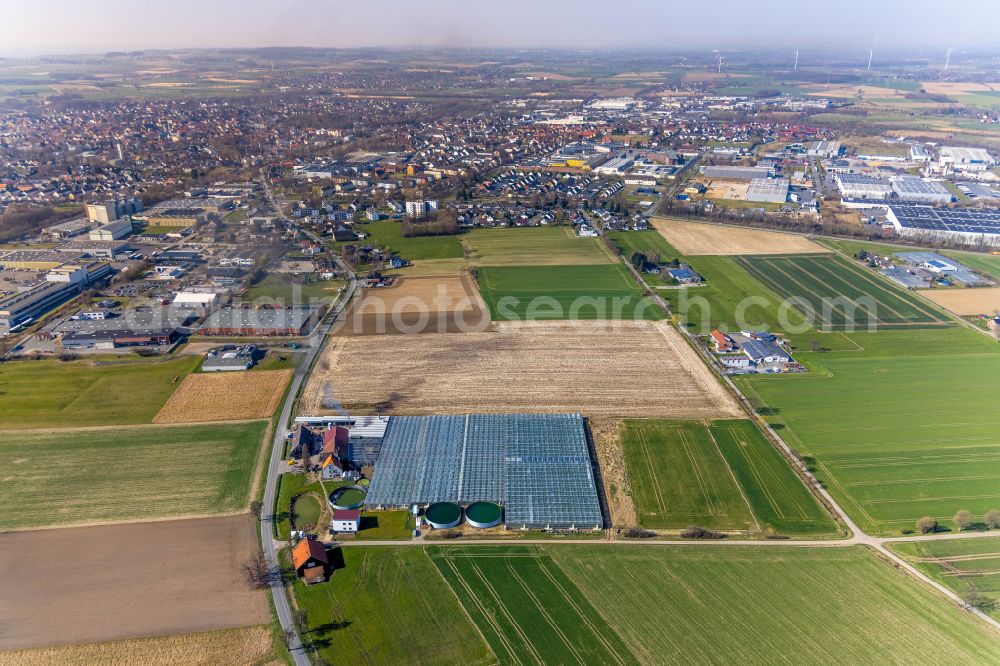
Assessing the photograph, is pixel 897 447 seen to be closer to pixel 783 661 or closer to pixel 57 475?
pixel 783 661

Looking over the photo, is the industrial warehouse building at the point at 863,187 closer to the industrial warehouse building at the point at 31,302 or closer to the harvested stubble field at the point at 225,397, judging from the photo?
the harvested stubble field at the point at 225,397

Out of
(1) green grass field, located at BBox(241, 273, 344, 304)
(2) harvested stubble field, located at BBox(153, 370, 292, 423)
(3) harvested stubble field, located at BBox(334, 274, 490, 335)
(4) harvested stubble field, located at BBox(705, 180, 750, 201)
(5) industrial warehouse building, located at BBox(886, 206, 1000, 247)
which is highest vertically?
(4) harvested stubble field, located at BBox(705, 180, 750, 201)

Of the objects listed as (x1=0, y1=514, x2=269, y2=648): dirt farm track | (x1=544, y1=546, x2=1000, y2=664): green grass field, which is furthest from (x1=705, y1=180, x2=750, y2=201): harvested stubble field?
(x1=0, y1=514, x2=269, y2=648): dirt farm track

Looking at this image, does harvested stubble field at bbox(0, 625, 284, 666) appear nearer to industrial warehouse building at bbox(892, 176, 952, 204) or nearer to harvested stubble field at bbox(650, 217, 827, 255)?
harvested stubble field at bbox(650, 217, 827, 255)

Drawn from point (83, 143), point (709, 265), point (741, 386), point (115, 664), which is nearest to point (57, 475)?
point (115, 664)

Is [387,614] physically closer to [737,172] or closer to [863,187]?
[863,187]

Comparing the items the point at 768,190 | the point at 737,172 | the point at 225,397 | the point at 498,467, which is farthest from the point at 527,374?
the point at 737,172

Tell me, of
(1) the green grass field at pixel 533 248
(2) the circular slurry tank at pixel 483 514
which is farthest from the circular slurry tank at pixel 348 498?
(1) the green grass field at pixel 533 248
